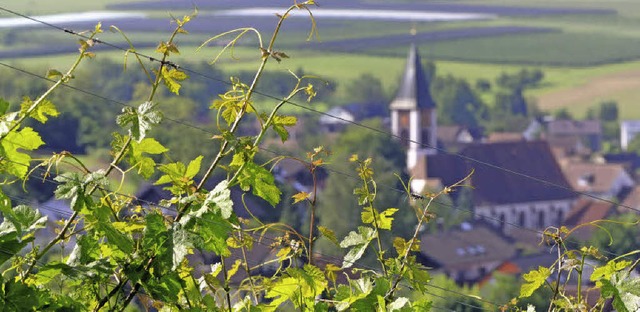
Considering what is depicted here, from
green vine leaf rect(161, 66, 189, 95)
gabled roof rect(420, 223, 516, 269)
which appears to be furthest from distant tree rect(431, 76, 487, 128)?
green vine leaf rect(161, 66, 189, 95)

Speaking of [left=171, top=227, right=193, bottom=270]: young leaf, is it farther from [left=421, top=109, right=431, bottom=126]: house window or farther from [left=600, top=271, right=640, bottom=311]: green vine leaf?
[left=421, top=109, right=431, bottom=126]: house window

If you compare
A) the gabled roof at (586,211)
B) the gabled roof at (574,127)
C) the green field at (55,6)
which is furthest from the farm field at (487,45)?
the gabled roof at (586,211)

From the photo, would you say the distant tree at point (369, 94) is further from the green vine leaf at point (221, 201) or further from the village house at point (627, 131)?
the green vine leaf at point (221, 201)

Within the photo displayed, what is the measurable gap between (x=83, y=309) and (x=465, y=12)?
108 meters

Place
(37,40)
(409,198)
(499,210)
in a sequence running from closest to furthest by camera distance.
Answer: (409,198) → (499,210) → (37,40)

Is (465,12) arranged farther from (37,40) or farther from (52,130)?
(52,130)

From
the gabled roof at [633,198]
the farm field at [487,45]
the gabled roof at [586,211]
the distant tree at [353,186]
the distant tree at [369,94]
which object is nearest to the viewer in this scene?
the distant tree at [353,186]

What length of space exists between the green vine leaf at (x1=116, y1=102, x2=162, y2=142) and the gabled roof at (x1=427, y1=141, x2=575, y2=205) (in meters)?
62.9

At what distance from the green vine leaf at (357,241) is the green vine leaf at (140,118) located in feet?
1.05

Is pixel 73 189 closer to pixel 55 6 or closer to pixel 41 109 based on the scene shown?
pixel 41 109

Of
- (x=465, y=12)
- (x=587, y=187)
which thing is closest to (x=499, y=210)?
(x=587, y=187)

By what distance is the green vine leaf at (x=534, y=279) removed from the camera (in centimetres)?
208

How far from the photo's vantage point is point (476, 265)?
5175 cm

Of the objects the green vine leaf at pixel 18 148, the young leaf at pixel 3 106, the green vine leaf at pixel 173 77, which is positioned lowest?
the green vine leaf at pixel 18 148
